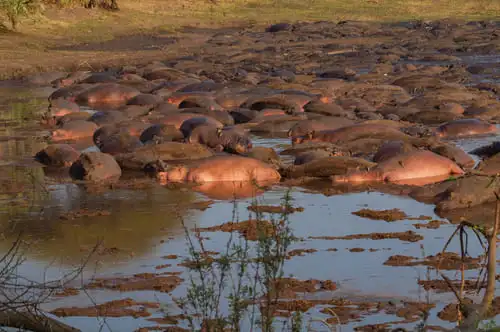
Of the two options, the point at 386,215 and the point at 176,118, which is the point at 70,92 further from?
the point at 386,215

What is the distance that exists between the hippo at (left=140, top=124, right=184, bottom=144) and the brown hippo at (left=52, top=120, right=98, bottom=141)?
3.95ft

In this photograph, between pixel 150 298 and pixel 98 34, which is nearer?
pixel 150 298

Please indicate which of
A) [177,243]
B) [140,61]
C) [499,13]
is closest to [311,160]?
[177,243]

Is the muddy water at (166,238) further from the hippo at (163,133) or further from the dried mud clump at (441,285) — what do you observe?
the hippo at (163,133)

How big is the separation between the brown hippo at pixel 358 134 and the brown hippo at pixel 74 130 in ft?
10.4

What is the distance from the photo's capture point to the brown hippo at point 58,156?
1091 cm

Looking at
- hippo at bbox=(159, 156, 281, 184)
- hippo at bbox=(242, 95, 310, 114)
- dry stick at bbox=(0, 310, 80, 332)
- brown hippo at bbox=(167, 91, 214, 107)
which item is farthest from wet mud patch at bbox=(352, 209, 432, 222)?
brown hippo at bbox=(167, 91, 214, 107)

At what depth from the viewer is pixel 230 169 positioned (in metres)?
9.90

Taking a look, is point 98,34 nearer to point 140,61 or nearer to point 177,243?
point 140,61

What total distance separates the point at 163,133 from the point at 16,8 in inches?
513

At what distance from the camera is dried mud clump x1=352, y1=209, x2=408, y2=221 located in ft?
27.5

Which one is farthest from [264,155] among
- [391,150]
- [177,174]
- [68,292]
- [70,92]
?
[70,92]

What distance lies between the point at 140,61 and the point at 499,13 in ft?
71.5

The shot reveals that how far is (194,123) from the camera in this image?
12570 millimetres
